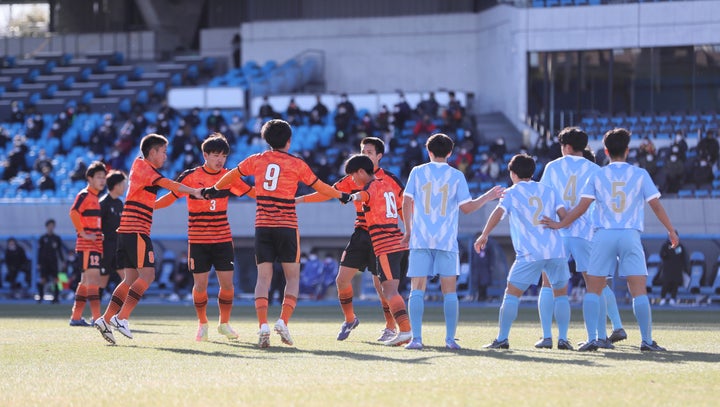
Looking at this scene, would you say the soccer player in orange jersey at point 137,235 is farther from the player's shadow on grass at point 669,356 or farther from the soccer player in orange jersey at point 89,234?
the player's shadow on grass at point 669,356

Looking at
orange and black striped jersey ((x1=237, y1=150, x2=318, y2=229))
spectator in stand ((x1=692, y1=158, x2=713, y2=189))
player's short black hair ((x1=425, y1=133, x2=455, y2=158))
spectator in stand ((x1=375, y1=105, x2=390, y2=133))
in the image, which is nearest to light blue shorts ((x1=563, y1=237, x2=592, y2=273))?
player's short black hair ((x1=425, y1=133, x2=455, y2=158))

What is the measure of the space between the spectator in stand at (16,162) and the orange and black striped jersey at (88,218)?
22464 mm

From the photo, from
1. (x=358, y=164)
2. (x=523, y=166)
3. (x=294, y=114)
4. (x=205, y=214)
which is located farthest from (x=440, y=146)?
(x=294, y=114)

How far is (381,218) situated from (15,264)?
1886 centimetres

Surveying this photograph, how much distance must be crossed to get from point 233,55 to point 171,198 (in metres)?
35.1

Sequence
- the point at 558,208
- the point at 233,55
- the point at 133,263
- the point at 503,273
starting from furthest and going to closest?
the point at 233,55
the point at 503,273
the point at 133,263
the point at 558,208

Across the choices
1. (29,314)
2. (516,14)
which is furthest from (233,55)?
(29,314)

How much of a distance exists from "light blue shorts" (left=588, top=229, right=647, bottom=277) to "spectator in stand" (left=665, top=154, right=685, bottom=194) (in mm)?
20235

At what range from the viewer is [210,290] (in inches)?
1175

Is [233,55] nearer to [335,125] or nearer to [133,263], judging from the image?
[335,125]

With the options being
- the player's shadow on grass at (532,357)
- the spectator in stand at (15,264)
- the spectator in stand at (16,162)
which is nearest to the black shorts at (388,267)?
the player's shadow on grass at (532,357)

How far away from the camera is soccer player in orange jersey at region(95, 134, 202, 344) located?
13.4 m

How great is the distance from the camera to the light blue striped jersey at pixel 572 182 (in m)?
12.5

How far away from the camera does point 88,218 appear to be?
57.6ft
